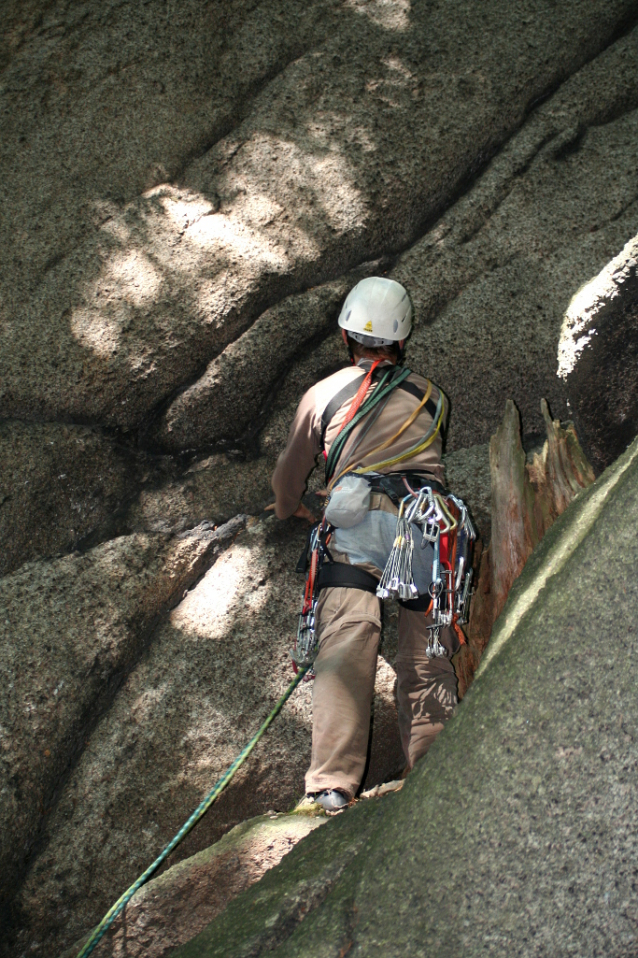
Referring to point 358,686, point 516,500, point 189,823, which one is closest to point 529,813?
point 358,686

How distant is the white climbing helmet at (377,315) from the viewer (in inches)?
145

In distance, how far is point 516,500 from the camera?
3.31 m

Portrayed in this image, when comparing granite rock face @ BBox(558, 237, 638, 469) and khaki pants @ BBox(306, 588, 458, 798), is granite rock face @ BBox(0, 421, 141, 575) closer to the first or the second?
khaki pants @ BBox(306, 588, 458, 798)

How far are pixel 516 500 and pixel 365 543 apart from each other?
65 cm

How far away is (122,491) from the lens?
4145 mm

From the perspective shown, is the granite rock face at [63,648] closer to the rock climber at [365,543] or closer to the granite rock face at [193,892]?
the granite rock face at [193,892]

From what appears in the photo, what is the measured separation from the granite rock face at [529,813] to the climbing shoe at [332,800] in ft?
2.33

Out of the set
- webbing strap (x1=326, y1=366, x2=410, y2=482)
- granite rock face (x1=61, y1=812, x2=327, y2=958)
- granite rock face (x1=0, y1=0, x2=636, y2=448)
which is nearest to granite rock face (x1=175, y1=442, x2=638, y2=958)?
granite rock face (x1=61, y1=812, x2=327, y2=958)

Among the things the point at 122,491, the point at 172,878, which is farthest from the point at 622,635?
the point at 122,491

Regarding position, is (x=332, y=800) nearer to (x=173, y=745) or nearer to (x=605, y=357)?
(x=173, y=745)

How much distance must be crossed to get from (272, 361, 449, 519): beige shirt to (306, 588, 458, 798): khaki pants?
61 centimetres

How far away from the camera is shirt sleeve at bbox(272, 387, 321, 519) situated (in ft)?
11.8

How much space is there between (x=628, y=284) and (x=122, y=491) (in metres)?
2.59

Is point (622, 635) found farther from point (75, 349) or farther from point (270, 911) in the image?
point (75, 349)
